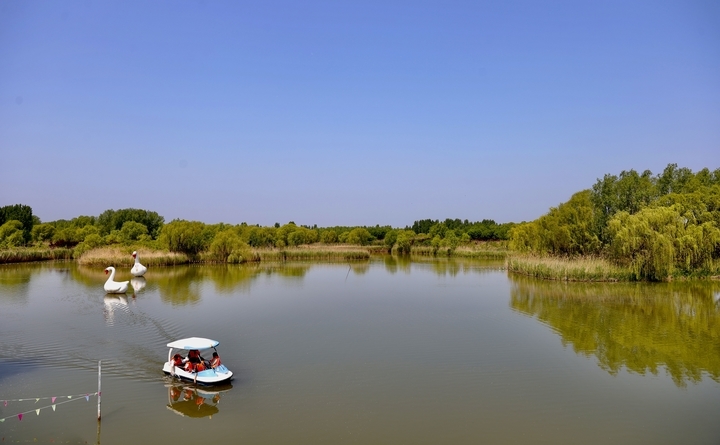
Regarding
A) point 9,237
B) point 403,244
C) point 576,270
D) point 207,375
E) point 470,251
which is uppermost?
point 9,237

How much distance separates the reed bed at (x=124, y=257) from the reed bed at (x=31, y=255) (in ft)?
20.7

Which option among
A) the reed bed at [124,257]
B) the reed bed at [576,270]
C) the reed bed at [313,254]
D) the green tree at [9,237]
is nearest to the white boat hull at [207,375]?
the reed bed at [576,270]

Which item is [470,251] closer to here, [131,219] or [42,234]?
[131,219]

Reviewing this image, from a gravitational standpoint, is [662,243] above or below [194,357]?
above

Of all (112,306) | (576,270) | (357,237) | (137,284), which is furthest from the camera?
(357,237)

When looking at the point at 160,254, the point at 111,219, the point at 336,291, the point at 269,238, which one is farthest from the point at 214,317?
the point at 111,219

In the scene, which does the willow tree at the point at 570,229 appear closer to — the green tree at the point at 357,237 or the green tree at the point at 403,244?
the green tree at the point at 403,244

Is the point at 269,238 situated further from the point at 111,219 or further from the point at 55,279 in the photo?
the point at 55,279

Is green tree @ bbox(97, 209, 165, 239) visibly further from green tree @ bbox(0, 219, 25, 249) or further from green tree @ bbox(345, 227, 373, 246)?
green tree @ bbox(345, 227, 373, 246)

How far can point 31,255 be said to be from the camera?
41.9 meters

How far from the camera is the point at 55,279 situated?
28.5 m

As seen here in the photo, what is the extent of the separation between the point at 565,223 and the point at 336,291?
17.8 m

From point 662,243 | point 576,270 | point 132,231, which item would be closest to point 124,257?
point 132,231

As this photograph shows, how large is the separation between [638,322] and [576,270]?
12.4 m
